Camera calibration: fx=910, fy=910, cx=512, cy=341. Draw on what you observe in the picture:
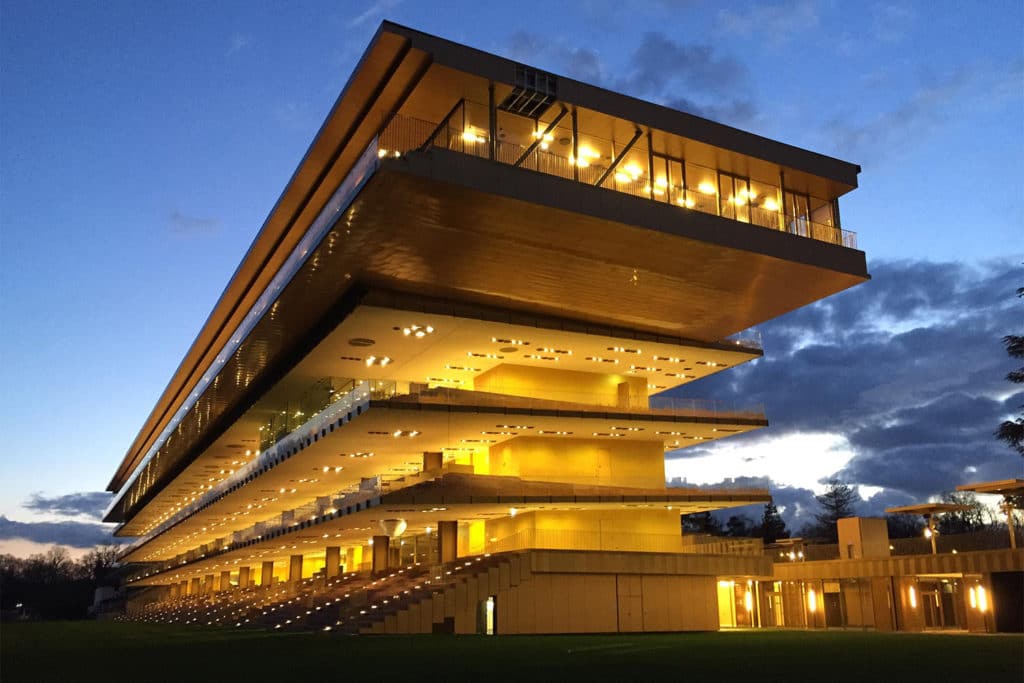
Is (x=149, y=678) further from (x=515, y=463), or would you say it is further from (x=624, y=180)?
(x=515, y=463)

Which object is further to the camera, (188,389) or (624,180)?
(188,389)

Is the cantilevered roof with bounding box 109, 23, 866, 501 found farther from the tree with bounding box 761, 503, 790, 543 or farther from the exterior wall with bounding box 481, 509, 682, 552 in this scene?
the tree with bounding box 761, 503, 790, 543

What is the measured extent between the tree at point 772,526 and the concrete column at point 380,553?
2667 inches

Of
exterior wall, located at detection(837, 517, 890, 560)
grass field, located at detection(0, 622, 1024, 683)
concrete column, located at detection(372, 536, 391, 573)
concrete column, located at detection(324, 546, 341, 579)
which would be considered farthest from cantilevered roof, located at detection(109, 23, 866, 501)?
concrete column, located at detection(324, 546, 341, 579)

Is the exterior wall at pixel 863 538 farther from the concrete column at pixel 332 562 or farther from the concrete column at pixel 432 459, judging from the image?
the concrete column at pixel 332 562

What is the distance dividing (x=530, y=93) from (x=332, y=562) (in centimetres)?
3516

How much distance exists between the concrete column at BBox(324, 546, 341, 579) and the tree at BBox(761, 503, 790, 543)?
206 feet

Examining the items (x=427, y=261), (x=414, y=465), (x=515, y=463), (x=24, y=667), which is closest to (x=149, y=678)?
(x=24, y=667)

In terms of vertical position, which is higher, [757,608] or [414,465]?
[414,465]

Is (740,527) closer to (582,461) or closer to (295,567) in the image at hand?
(295,567)

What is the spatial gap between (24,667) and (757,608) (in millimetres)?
37855

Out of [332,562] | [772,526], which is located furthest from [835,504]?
[332,562]

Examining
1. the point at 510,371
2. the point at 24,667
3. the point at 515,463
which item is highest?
the point at 510,371

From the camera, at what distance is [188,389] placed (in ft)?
203
